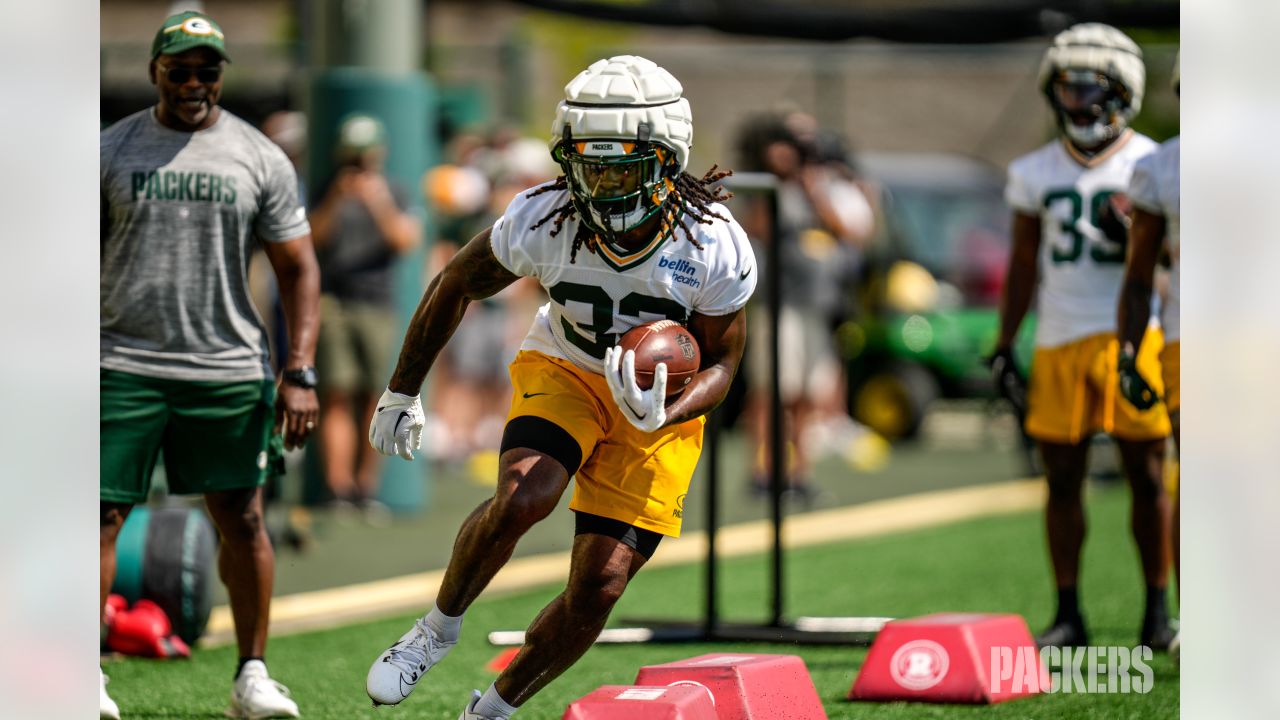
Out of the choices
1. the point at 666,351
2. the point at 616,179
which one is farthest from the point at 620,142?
the point at 666,351

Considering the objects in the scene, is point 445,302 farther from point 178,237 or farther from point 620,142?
point 178,237

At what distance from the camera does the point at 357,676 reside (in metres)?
6.50

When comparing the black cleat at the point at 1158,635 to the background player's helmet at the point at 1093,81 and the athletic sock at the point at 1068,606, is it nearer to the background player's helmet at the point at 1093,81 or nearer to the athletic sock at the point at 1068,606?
the athletic sock at the point at 1068,606

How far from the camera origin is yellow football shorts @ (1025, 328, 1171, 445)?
699 centimetres

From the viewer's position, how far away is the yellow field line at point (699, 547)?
7.72m

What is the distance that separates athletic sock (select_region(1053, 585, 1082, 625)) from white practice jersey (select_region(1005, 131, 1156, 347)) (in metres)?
0.91

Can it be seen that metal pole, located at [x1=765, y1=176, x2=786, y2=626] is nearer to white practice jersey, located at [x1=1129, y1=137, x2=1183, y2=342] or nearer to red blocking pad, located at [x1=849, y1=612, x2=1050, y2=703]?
red blocking pad, located at [x1=849, y1=612, x2=1050, y2=703]

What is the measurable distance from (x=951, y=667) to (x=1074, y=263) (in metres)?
1.85

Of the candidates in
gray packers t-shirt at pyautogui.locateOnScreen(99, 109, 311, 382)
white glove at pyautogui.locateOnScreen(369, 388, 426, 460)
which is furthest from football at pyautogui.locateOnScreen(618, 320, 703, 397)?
gray packers t-shirt at pyautogui.locateOnScreen(99, 109, 311, 382)

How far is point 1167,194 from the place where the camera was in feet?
20.1

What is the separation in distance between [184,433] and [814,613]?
3117 mm

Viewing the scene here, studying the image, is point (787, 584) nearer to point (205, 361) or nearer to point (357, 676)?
point (357, 676)

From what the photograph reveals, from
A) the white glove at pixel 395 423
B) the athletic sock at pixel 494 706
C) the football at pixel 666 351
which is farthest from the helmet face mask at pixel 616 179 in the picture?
the athletic sock at pixel 494 706

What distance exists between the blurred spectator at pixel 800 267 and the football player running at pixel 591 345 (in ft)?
18.6
